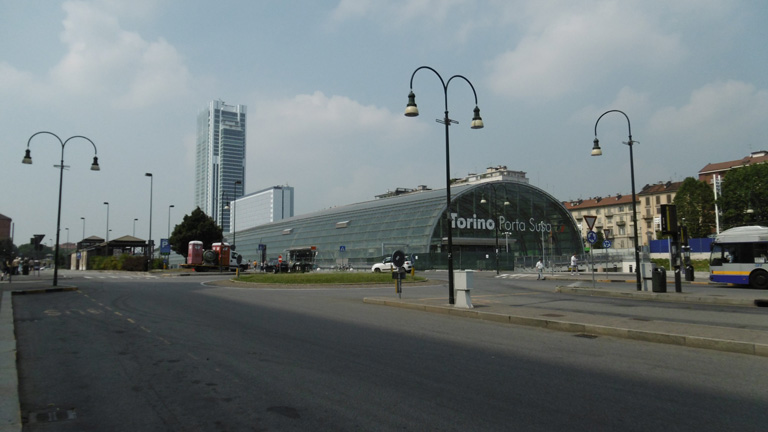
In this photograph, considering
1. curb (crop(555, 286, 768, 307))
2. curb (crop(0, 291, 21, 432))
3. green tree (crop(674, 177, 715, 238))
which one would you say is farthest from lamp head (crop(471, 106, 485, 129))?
green tree (crop(674, 177, 715, 238))

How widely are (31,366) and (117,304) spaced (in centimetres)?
1026

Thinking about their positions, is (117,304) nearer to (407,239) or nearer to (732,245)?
(732,245)

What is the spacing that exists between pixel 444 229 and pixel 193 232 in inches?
1499

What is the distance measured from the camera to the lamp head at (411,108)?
639 inches

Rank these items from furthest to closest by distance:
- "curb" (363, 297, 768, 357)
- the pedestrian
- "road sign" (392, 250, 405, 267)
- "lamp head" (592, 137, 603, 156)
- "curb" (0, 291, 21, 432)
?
the pedestrian, "lamp head" (592, 137, 603, 156), "road sign" (392, 250, 405, 267), "curb" (363, 297, 768, 357), "curb" (0, 291, 21, 432)

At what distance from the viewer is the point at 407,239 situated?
6438cm

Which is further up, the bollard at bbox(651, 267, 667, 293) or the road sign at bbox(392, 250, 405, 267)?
the road sign at bbox(392, 250, 405, 267)

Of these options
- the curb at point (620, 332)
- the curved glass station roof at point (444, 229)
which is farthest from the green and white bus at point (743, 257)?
the curved glass station roof at point (444, 229)

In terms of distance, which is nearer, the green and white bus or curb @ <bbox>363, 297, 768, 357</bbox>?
curb @ <bbox>363, 297, 768, 357</bbox>

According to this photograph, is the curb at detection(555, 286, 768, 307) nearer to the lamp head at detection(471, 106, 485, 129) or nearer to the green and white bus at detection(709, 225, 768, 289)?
the green and white bus at detection(709, 225, 768, 289)

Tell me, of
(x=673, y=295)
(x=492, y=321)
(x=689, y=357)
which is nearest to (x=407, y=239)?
(x=673, y=295)

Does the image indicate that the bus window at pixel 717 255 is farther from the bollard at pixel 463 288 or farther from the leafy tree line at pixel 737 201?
the leafy tree line at pixel 737 201

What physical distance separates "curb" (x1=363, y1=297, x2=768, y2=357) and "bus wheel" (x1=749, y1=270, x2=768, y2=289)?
19.4 m

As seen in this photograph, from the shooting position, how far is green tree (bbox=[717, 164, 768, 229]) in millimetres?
71688
